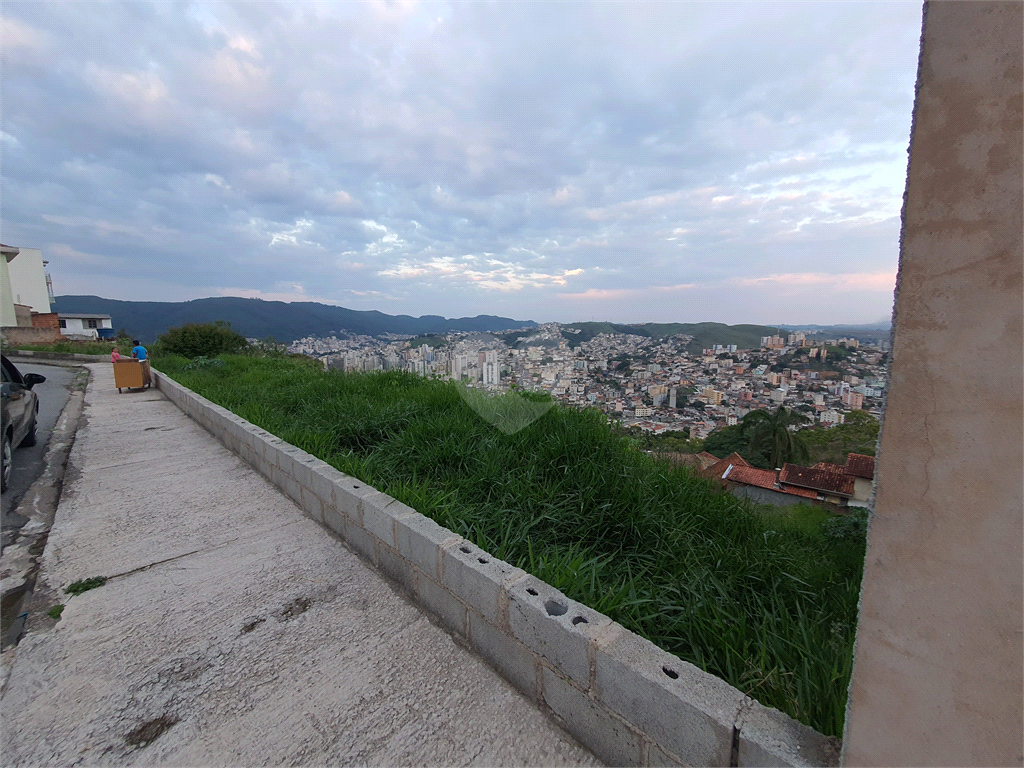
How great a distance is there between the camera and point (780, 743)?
1.17 m

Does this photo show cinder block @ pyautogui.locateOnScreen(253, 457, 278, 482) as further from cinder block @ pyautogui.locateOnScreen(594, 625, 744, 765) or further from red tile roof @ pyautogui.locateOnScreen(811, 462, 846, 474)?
red tile roof @ pyautogui.locateOnScreen(811, 462, 846, 474)

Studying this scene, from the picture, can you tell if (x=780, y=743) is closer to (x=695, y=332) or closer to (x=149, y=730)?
(x=149, y=730)

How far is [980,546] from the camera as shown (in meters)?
0.84

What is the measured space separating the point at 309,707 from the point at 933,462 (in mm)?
2038

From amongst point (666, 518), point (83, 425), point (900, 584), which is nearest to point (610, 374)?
point (666, 518)

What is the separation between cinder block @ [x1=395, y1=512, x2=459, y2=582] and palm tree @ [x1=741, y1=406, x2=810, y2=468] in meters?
3.95

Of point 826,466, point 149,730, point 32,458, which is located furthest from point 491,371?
point 826,466

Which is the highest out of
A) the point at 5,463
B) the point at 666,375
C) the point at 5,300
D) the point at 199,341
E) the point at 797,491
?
the point at 5,300

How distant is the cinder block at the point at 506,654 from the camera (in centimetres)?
173

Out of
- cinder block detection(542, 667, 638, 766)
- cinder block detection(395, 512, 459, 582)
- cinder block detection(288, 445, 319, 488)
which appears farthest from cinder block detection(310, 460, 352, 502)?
cinder block detection(542, 667, 638, 766)

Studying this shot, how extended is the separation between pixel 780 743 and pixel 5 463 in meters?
6.09

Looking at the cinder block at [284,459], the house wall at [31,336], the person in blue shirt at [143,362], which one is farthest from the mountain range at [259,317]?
the cinder block at [284,459]

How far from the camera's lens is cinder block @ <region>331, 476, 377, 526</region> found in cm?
276

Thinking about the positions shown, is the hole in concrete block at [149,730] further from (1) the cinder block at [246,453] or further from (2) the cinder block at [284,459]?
(1) the cinder block at [246,453]
